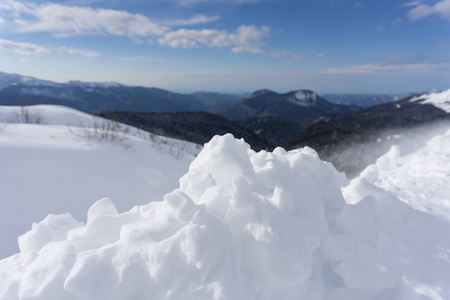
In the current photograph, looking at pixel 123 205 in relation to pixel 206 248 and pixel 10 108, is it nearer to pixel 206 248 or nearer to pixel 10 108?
pixel 206 248

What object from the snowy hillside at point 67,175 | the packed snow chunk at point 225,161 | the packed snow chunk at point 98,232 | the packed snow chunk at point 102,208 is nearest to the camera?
the packed snow chunk at point 98,232

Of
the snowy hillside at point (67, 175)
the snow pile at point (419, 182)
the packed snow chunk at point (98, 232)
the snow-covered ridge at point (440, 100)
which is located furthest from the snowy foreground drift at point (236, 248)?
the snow-covered ridge at point (440, 100)

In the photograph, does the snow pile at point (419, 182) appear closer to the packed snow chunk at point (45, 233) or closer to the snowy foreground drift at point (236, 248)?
the snowy foreground drift at point (236, 248)

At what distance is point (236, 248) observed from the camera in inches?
95.1

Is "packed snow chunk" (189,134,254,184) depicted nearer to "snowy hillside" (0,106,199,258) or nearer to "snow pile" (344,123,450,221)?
"snow pile" (344,123,450,221)

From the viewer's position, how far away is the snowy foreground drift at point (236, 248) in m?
2.12

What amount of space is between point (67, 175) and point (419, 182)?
8988 mm

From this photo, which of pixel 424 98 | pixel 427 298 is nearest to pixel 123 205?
pixel 427 298

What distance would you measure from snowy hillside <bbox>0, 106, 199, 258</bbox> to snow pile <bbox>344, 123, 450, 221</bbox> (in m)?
4.67

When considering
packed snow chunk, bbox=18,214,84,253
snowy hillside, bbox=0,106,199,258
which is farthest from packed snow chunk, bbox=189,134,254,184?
snowy hillside, bbox=0,106,199,258

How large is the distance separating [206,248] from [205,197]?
0.74 m

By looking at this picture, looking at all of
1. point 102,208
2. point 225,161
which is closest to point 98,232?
point 102,208

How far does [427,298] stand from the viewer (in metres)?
2.72

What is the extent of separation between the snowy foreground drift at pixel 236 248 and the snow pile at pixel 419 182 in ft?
3.97
